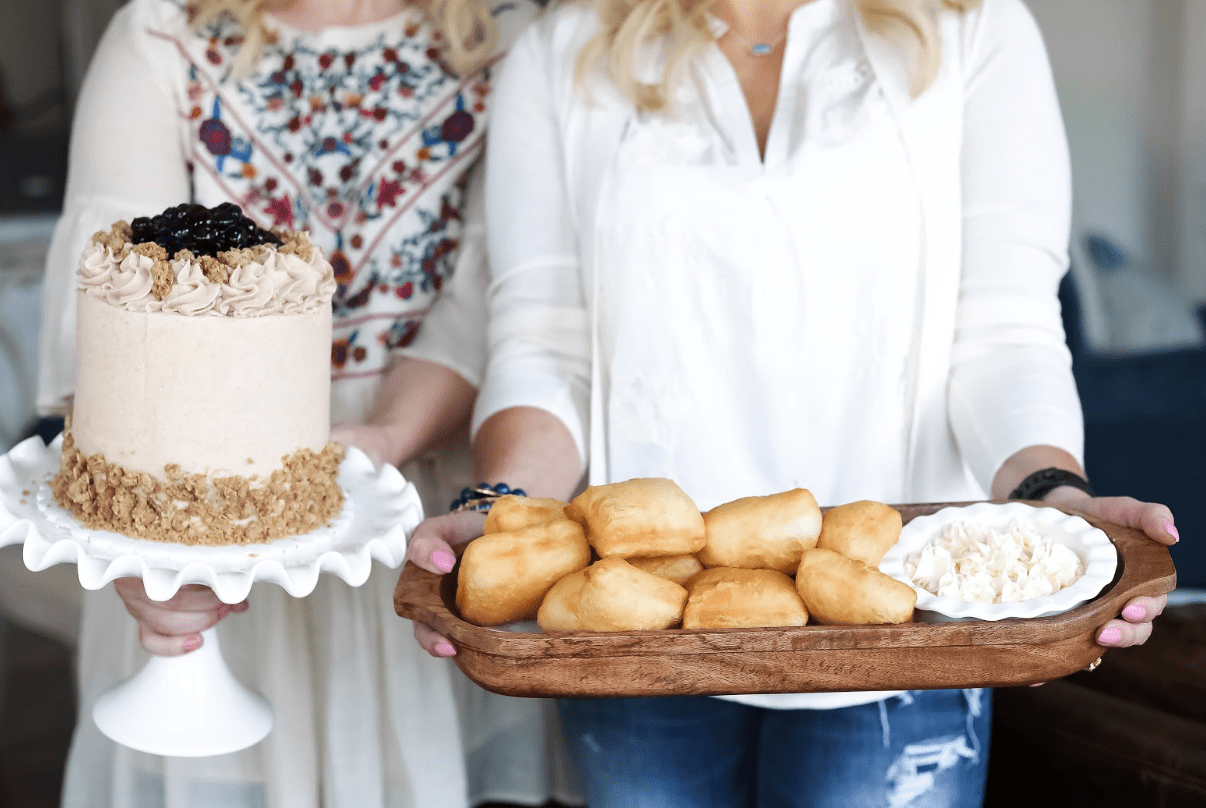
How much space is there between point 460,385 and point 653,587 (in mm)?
630

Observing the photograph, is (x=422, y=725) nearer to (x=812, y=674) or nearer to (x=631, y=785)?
(x=631, y=785)

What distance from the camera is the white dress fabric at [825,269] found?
4.05 feet

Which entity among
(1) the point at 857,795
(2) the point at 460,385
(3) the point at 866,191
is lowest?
(1) the point at 857,795

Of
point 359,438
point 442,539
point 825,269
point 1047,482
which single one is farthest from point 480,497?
point 1047,482

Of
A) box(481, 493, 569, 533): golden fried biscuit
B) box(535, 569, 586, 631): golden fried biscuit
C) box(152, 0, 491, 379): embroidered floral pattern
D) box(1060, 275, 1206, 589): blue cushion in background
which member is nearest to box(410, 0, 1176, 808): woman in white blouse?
box(152, 0, 491, 379): embroidered floral pattern

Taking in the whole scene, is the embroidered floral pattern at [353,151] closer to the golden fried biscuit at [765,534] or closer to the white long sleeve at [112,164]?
the white long sleeve at [112,164]

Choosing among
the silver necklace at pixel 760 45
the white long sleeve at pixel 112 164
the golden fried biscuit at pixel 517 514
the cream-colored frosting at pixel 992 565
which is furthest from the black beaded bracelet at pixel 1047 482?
the white long sleeve at pixel 112 164

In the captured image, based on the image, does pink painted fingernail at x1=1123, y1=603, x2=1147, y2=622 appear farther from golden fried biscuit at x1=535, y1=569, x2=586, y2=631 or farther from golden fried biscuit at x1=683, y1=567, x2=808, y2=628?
golden fried biscuit at x1=535, y1=569, x2=586, y2=631

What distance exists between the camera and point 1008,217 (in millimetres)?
1253

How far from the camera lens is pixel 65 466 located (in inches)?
40.9

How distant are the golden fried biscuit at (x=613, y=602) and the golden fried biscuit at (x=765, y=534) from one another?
8cm

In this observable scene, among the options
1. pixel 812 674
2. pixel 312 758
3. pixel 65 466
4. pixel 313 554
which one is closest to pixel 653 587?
pixel 812 674

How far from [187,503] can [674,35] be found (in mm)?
746

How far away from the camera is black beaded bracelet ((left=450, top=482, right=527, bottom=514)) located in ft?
3.67
